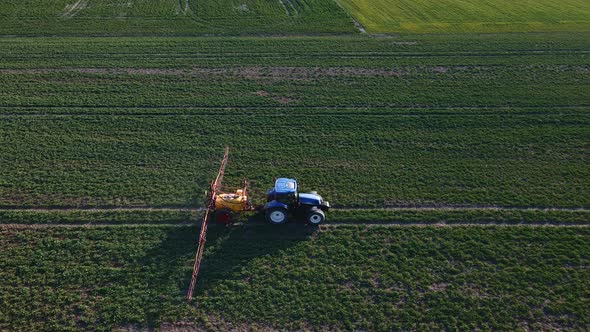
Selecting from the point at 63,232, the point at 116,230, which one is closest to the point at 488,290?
the point at 116,230

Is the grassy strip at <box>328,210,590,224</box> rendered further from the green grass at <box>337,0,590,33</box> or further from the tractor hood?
the green grass at <box>337,0,590,33</box>

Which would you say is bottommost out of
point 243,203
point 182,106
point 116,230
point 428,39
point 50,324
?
point 50,324

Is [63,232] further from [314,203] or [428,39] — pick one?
[428,39]

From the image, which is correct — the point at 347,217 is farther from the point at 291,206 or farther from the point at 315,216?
the point at 291,206

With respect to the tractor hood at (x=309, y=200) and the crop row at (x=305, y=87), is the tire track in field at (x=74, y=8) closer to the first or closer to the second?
the crop row at (x=305, y=87)

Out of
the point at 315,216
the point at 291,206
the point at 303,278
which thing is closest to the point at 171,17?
the point at 291,206

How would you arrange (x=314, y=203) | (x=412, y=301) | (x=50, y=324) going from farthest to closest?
(x=314, y=203) → (x=412, y=301) → (x=50, y=324)
